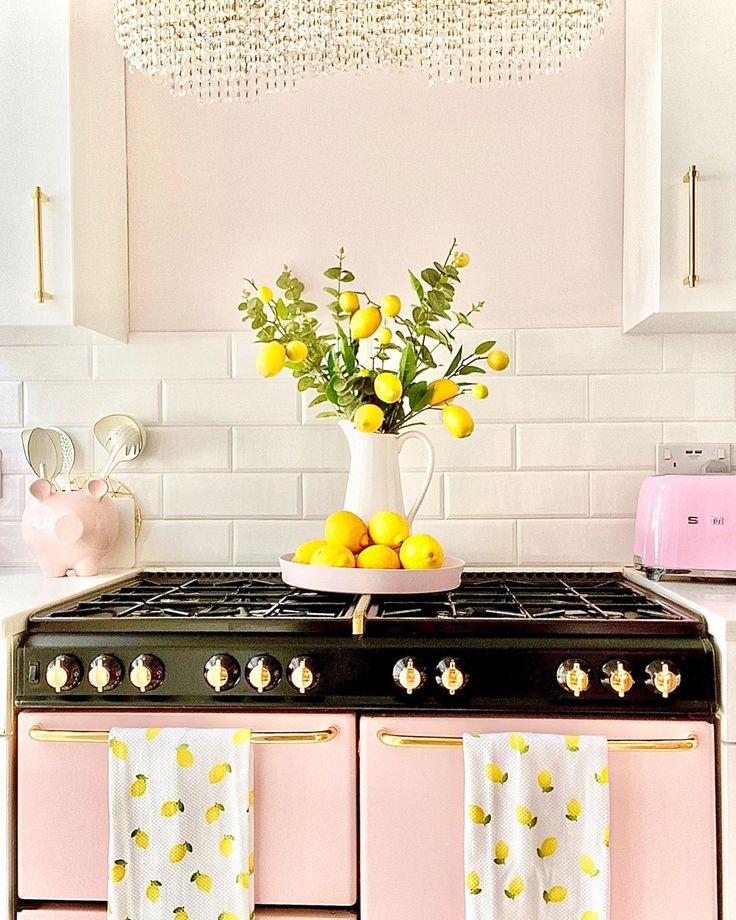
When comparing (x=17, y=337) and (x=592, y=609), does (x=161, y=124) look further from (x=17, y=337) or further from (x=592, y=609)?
(x=592, y=609)

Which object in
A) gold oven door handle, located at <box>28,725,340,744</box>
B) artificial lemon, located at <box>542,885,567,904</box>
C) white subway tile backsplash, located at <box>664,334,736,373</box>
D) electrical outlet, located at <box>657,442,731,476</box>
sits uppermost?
white subway tile backsplash, located at <box>664,334,736,373</box>

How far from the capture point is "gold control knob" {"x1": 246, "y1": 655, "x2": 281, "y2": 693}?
4.42 ft

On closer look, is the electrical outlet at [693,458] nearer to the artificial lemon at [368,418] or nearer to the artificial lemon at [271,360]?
the artificial lemon at [368,418]

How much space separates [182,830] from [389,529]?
634 millimetres

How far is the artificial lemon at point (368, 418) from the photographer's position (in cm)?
163

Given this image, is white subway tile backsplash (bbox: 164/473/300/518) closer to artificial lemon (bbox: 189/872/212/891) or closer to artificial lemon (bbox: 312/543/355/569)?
artificial lemon (bbox: 312/543/355/569)

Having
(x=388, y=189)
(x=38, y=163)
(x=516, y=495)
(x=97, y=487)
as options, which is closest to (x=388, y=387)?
(x=516, y=495)

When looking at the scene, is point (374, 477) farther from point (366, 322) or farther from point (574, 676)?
point (574, 676)

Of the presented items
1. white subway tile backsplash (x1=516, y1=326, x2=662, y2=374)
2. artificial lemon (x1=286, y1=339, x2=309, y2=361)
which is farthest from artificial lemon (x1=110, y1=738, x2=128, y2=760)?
white subway tile backsplash (x1=516, y1=326, x2=662, y2=374)

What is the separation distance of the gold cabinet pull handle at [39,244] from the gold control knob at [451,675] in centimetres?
109

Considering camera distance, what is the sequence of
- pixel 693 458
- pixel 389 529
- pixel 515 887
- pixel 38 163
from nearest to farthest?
pixel 515 887 → pixel 389 529 → pixel 38 163 → pixel 693 458

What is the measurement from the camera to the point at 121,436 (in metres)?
2.02

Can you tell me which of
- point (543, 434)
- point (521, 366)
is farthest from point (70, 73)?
point (543, 434)

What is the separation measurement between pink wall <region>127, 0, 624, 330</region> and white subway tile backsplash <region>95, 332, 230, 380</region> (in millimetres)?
40
